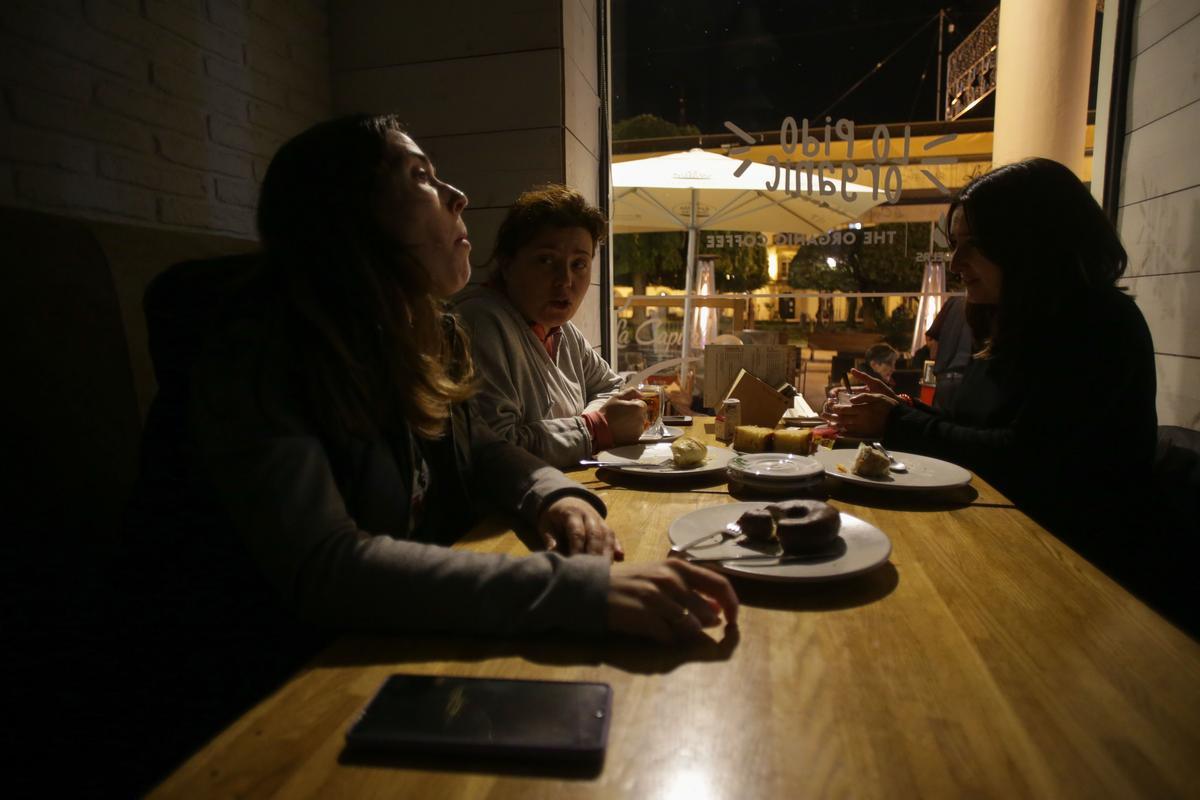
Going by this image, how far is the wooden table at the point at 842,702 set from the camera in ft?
1.87

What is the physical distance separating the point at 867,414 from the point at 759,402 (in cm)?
32

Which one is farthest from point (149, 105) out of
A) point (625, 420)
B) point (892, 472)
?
point (892, 472)

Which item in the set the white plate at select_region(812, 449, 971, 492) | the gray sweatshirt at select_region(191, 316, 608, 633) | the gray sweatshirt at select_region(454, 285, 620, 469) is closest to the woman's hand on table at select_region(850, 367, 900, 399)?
the white plate at select_region(812, 449, 971, 492)

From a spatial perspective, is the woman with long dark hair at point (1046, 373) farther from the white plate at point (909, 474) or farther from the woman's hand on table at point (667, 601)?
the woman's hand on table at point (667, 601)

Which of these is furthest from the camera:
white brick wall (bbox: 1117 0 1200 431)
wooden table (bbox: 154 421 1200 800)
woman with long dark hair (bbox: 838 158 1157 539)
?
white brick wall (bbox: 1117 0 1200 431)

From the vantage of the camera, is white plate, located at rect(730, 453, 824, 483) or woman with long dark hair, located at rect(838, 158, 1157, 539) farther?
woman with long dark hair, located at rect(838, 158, 1157, 539)

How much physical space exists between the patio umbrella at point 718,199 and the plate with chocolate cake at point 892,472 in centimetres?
241

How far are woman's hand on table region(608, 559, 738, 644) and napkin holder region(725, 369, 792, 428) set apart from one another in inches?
48.5

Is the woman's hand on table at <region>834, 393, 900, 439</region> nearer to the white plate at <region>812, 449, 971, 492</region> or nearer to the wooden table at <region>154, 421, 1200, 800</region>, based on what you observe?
the white plate at <region>812, 449, 971, 492</region>

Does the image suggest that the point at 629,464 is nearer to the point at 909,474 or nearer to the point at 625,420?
the point at 625,420

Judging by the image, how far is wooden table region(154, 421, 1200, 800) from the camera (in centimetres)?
57

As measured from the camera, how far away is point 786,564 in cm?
97

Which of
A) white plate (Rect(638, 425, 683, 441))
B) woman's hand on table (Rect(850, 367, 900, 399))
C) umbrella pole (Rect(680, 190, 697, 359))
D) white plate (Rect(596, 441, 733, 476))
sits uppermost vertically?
umbrella pole (Rect(680, 190, 697, 359))

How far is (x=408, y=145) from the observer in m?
1.22
